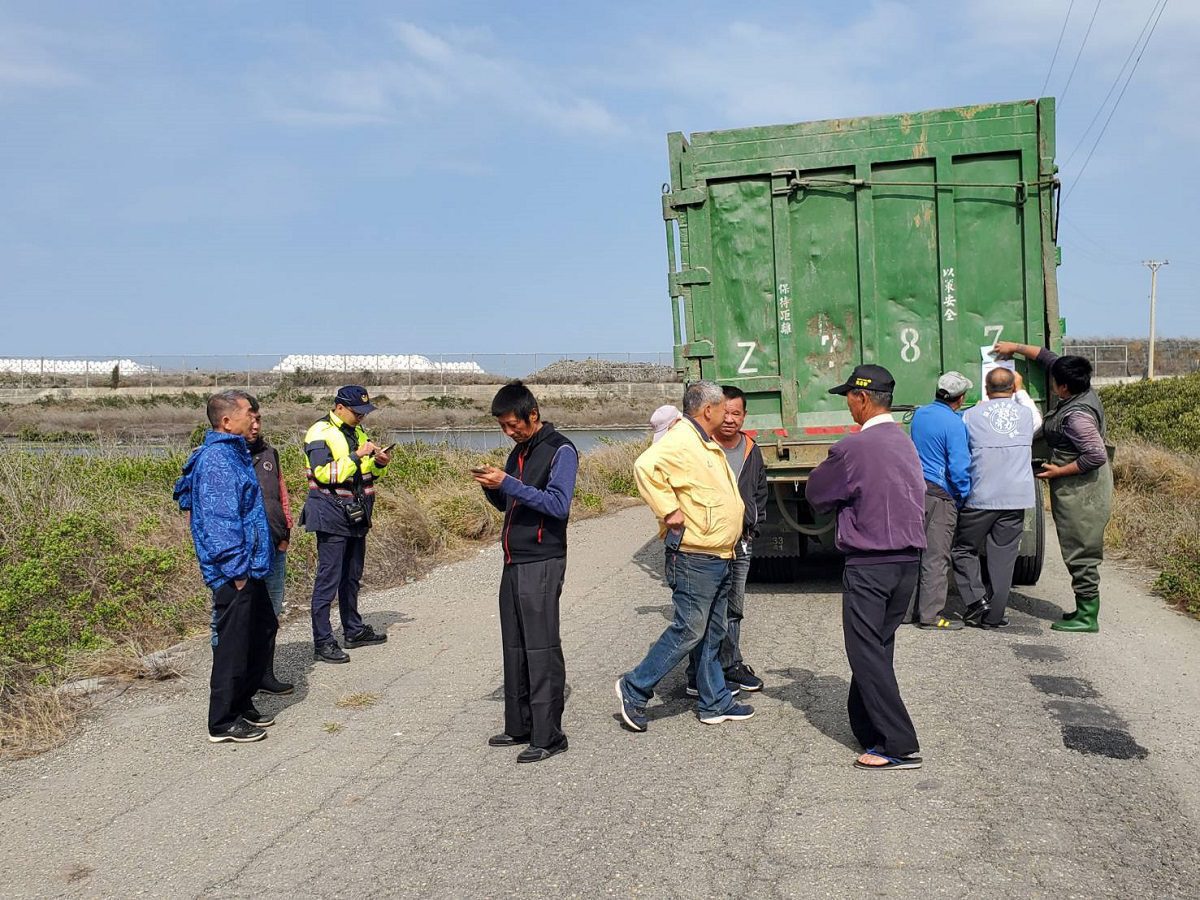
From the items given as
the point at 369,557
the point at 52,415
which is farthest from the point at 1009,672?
the point at 52,415

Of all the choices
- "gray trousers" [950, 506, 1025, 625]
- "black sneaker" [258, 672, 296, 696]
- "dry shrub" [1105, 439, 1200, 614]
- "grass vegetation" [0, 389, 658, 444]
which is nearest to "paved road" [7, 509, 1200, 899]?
"black sneaker" [258, 672, 296, 696]

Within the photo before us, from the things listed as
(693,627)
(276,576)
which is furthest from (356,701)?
(693,627)

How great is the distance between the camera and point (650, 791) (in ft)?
14.6

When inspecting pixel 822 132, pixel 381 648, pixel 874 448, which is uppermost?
pixel 822 132

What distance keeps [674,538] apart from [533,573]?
810 millimetres

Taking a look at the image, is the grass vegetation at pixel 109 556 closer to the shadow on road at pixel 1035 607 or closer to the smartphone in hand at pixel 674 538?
the smartphone in hand at pixel 674 538

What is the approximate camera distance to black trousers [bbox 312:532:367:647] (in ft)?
22.9

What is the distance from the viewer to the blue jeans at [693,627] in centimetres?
514

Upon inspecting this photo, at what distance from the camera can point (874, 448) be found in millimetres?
4723

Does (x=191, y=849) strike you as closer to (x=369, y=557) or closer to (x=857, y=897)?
(x=857, y=897)

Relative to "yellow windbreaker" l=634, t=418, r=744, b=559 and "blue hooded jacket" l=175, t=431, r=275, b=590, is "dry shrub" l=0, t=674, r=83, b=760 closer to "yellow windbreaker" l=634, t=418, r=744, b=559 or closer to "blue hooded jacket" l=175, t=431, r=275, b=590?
"blue hooded jacket" l=175, t=431, r=275, b=590

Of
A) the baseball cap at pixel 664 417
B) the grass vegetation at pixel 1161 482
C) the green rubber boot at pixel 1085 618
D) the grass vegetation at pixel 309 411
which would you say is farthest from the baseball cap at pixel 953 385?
the grass vegetation at pixel 309 411

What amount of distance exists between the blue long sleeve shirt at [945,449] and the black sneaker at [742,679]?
7.38ft

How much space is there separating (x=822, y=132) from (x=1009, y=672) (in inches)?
178
